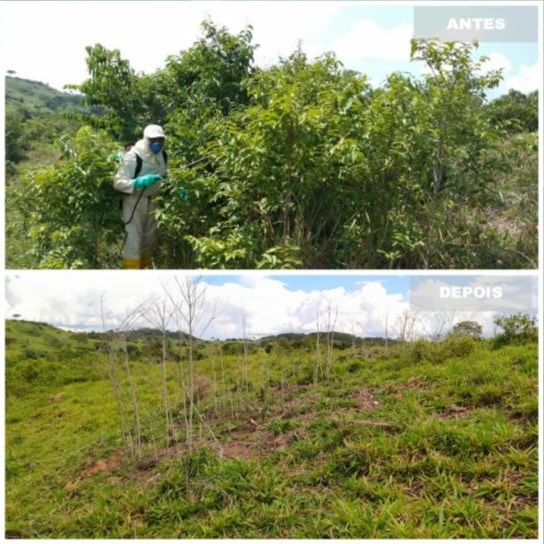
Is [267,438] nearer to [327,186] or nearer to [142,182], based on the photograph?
[327,186]

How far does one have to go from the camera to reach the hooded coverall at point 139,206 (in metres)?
4.34

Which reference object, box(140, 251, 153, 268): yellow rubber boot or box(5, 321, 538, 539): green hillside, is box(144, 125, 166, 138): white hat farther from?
box(5, 321, 538, 539): green hillside

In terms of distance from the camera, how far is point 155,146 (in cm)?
438

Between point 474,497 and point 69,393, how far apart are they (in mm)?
2513

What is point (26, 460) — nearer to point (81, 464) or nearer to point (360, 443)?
point (81, 464)

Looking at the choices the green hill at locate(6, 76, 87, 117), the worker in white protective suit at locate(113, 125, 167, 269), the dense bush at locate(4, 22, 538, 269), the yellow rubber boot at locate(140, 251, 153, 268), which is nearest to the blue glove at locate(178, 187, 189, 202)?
the dense bush at locate(4, 22, 538, 269)

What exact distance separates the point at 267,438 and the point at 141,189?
6.48ft

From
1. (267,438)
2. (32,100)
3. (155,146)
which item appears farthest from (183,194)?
(32,100)

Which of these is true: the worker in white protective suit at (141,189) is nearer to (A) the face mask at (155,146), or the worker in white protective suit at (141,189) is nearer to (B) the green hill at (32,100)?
(A) the face mask at (155,146)

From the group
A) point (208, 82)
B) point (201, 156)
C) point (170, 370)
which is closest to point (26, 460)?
point (170, 370)

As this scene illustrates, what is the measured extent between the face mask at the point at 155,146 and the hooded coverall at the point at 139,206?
0.02m

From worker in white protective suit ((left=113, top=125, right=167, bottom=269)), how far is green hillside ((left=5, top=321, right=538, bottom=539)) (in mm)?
1022

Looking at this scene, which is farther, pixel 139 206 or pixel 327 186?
pixel 139 206

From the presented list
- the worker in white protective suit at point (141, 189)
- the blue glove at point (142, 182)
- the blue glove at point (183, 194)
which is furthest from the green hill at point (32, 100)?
the blue glove at point (183, 194)
